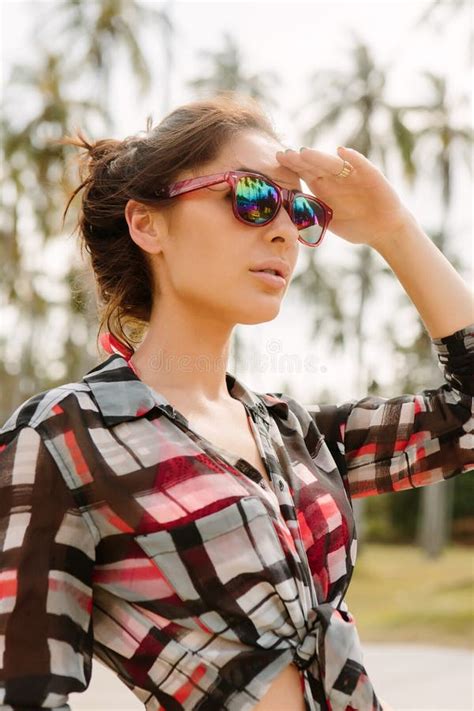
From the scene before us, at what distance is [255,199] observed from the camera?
191cm

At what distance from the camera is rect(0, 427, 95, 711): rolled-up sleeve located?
1514mm

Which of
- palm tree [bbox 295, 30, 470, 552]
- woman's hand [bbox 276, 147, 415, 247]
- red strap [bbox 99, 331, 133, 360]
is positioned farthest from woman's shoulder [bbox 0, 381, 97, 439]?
palm tree [bbox 295, 30, 470, 552]

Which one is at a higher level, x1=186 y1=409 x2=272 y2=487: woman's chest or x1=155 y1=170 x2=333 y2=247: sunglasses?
x1=155 y1=170 x2=333 y2=247: sunglasses

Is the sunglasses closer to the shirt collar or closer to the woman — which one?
the woman

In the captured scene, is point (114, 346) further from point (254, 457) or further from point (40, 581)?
point (40, 581)

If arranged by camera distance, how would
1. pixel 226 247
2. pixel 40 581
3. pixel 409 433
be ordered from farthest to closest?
1. pixel 409 433
2. pixel 226 247
3. pixel 40 581

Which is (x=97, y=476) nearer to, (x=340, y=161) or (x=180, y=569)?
(x=180, y=569)

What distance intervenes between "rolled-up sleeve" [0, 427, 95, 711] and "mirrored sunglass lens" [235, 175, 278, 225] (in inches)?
25.2

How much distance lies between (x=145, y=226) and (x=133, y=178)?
111 millimetres

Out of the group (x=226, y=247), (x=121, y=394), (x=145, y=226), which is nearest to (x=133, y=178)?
(x=145, y=226)

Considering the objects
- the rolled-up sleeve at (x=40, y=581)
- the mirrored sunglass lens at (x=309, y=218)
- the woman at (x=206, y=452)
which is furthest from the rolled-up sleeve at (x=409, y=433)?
the rolled-up sleeve at (x=40, y=581)

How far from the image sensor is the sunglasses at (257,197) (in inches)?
75.0

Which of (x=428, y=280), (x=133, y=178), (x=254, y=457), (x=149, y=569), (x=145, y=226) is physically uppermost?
(x=133, y=178)

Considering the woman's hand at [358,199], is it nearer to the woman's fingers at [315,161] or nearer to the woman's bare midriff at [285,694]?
the woman's fingers at [315,161]
